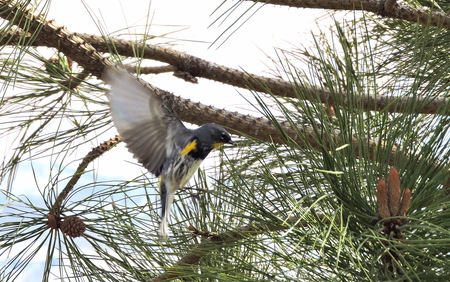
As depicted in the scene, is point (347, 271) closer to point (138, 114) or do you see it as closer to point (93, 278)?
point (138, 114)

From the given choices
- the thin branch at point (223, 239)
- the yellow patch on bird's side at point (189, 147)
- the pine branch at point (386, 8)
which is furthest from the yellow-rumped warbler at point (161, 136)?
the pine branch at point (386, 8)

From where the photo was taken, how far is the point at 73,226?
1.59 m

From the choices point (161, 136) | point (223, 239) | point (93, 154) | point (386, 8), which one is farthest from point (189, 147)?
point (386, 8)

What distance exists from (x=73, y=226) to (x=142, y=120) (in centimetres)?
29

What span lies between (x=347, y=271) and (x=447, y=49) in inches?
45.5

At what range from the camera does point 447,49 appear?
6.54 ft

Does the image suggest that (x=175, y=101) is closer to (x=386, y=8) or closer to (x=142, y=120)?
(x=142, y=120)

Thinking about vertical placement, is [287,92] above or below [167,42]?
below

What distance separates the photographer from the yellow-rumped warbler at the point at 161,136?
1463 mm

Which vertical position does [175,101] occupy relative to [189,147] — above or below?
above

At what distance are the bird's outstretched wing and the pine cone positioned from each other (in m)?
0.19

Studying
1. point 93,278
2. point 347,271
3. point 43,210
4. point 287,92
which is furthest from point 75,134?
point 347,271

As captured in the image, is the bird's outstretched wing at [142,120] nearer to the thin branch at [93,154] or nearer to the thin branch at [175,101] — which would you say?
the thin branch at [175,101]


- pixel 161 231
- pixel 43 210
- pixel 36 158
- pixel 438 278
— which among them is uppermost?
pixel 36 158
